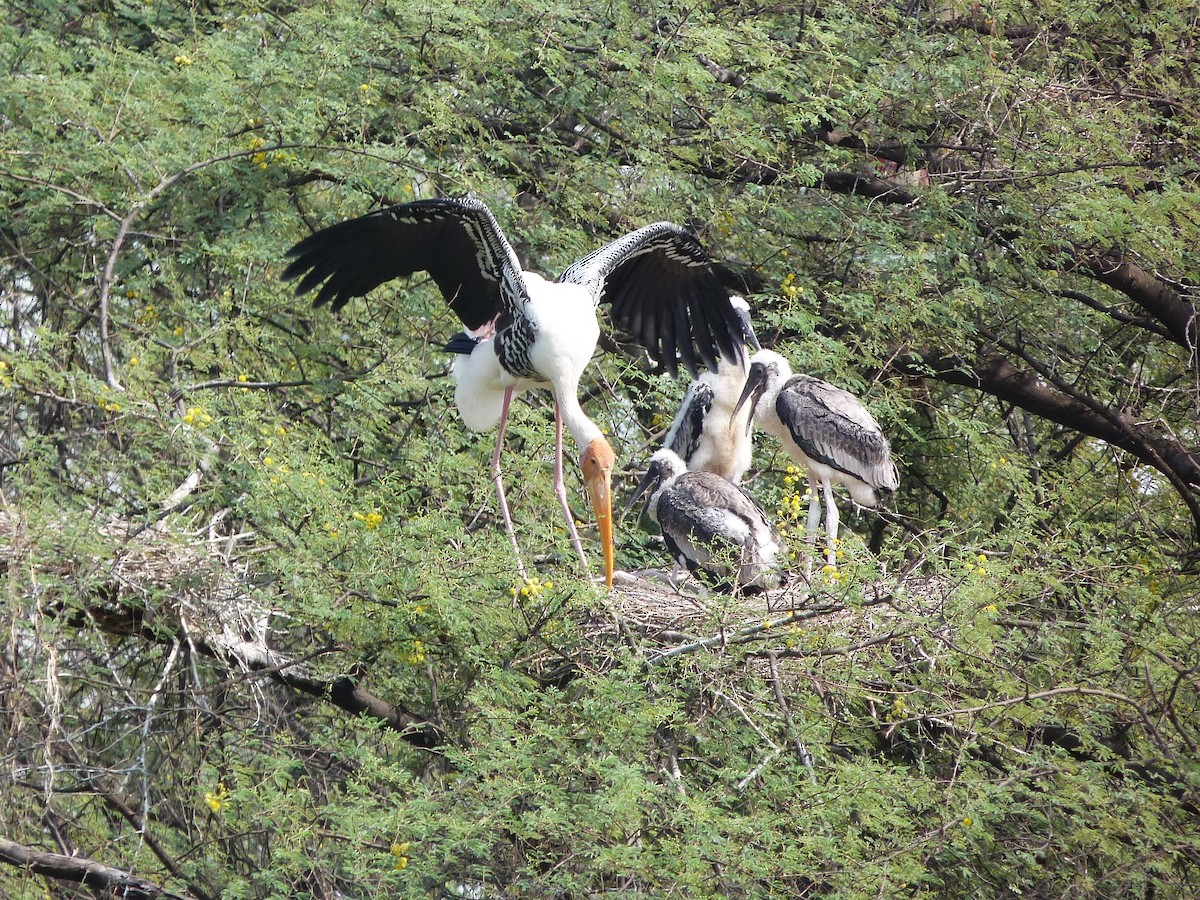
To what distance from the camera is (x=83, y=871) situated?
4.77 m

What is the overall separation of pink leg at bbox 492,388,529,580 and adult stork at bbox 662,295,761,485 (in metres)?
0.83

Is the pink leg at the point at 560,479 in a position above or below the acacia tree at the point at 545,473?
below

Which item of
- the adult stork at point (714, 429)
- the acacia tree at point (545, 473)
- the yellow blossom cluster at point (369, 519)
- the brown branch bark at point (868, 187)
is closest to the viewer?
the acacia tree at point (545, 473)

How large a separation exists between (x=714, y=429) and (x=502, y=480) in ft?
3.61

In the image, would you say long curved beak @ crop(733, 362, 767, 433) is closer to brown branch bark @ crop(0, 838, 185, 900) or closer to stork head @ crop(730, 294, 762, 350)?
stork head @ crop(730, 294, 762, 350)

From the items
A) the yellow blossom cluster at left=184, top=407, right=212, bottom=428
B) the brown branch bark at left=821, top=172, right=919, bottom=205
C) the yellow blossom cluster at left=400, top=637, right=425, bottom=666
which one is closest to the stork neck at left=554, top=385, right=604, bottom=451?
the yellow blossom cluster at left=400, top=637, right=425, bottom=666

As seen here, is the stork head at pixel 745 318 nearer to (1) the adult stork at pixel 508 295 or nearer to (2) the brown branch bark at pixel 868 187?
(1) the adult stork at pixel 508 295

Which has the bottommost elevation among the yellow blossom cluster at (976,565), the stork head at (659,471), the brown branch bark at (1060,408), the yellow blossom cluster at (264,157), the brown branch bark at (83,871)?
the stork head at (659,471)

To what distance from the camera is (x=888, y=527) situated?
299 inches

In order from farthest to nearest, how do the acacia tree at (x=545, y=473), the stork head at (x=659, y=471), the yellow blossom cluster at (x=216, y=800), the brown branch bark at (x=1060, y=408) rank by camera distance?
the brown branch bark at (x=1060, y=408) → the stork head at (x=659, y=471) → the acacia tree at (x=545, y=473) → the yellow blossom cluster at (x=216, y=800)

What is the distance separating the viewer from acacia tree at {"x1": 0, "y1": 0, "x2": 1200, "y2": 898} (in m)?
4.92

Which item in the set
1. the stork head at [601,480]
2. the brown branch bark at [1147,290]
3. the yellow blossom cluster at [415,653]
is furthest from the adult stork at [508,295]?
the brown branch bark at [1147,290]

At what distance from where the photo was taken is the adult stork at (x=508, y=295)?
6258 mm

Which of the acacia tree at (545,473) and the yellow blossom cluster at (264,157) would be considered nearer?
the acacia tree at (545,473)
